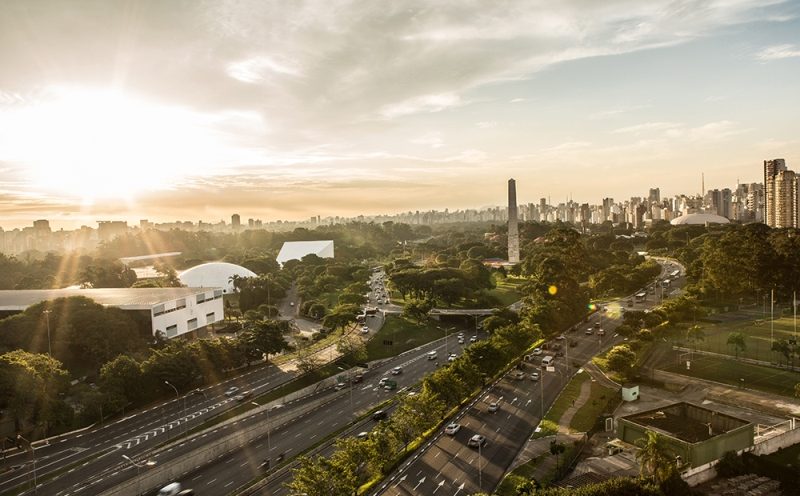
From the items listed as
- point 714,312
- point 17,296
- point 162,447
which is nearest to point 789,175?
point 714,312

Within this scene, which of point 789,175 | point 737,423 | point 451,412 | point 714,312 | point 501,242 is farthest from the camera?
point 501,242

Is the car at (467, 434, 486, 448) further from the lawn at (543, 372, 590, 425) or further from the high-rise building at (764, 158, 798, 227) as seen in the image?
the high-rise building at (764, 158, 798, 227)

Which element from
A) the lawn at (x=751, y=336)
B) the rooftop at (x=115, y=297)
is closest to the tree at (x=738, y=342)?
the lawn at (x=751, y=336)

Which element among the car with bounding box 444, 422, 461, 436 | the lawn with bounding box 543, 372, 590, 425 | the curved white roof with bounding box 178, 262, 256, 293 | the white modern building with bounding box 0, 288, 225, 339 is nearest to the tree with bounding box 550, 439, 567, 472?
the lawn with bounding box 543, 372, 590, 425

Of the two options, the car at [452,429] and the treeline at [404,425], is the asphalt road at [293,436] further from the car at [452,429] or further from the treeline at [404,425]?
the car at [452,429]

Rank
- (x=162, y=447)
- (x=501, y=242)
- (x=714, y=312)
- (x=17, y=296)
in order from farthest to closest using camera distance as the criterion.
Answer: (x=501, y=242) → (x=17, y=296) → (x=714, y=312) → (x=162, y=447)

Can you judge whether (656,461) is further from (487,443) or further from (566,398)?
(566,398)

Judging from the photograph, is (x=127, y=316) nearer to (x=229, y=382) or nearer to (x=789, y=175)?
(x=229, y=382)
